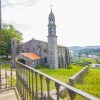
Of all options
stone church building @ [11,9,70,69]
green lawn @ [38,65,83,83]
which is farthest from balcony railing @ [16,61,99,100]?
stone church building @ [11,9,70,69]

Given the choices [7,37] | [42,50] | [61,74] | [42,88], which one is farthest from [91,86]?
[7,37]

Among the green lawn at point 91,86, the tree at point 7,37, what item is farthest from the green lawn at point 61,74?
the tree at point 7,37

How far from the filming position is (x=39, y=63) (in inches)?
1559

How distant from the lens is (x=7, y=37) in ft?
165

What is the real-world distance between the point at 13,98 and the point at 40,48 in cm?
3494

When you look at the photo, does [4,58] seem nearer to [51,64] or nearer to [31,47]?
[31,47]

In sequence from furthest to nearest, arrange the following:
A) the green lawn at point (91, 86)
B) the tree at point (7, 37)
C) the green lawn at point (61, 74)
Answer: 1. the tree at point (7, 37)
2. the green lawn at point (61, 74)
3. the green lawn at point (91, 86)

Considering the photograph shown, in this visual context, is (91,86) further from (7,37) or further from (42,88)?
(7,37)

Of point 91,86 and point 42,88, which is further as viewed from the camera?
point 91,86

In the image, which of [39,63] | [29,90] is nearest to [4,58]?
[39,63]

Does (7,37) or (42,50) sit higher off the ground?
(7,37)

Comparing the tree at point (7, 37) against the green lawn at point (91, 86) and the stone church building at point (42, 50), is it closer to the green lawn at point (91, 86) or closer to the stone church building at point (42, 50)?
the stone church building at point (42, 50)

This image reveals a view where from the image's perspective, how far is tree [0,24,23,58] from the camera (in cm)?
4794

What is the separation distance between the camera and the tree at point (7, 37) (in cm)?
4794
